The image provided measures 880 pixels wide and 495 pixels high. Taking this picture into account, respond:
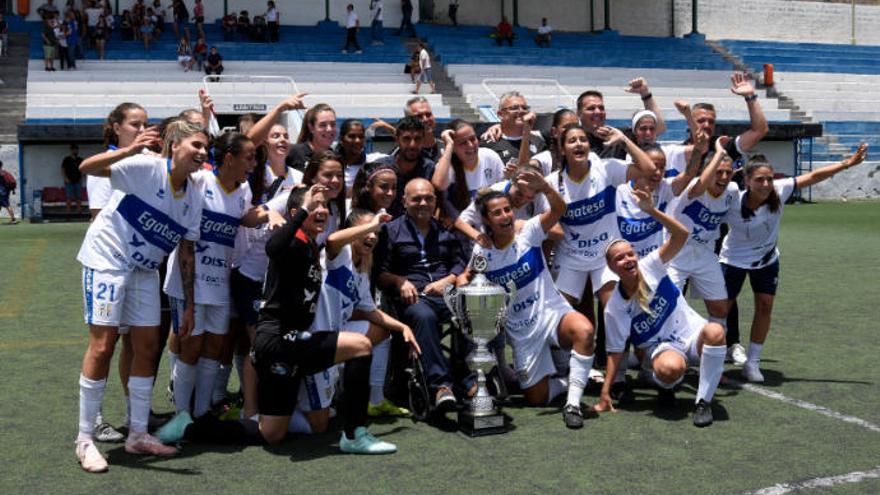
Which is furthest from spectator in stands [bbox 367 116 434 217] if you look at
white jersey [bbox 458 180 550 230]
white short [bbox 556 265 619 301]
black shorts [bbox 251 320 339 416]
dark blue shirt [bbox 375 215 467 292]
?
black shorts [bbox 251 320 339 416]

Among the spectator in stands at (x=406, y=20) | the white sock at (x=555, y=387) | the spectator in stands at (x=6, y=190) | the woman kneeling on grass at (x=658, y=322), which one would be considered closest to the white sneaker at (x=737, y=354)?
the woman kneeling on grass at (x=658, y=322)

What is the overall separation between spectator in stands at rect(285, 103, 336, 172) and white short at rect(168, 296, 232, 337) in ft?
4.21

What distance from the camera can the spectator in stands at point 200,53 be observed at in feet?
90.9

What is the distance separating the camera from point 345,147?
642 cm

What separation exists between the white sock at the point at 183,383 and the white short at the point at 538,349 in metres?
2.06

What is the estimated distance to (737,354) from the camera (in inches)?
281

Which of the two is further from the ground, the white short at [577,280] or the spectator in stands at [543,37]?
the spectator in stands at [543,37]

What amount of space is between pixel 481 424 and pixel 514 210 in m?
1.89

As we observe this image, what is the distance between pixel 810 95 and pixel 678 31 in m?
7.39

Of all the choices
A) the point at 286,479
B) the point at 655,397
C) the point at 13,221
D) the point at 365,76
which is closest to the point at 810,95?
the point at 365,76

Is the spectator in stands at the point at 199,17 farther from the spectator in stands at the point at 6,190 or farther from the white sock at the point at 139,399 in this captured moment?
the white sock at the point at 139,399

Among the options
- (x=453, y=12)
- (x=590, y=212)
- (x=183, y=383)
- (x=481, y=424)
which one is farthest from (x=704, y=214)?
(x=453, y=12)

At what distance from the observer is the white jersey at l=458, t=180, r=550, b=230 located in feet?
20.4

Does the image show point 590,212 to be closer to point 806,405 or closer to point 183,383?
point 806,405
